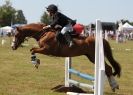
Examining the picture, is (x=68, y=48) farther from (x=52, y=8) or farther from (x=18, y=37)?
(x=18, y=37)

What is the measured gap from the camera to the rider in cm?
1216

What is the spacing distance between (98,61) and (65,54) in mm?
4739

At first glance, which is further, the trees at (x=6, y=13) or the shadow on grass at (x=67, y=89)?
the trees at (x=6, y=13)

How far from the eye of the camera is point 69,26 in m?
12.4

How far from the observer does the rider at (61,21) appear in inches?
479

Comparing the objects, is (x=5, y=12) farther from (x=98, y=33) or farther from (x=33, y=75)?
(x=98, y=33)

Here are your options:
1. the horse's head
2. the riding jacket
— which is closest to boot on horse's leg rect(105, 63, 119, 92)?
the riding jacket

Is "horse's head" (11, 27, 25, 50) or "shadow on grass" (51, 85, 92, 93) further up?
"horse's head" (11, 27, 25, 50)

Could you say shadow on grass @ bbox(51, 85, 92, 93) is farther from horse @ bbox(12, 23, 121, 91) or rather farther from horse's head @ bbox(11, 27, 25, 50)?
horse's head @ bbox(11, 27, 25, 50)

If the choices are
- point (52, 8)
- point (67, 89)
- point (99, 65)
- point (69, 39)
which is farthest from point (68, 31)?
point (99, 65)

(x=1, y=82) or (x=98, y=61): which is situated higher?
(x=98, y=61)

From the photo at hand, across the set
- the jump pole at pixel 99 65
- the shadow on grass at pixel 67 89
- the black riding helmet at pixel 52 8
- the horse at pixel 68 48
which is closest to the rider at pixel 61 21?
the black riding helmet at pixel 52 8

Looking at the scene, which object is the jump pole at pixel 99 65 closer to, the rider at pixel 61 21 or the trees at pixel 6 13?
the rider at pixel 61 21

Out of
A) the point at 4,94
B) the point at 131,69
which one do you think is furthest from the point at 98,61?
the point at 131,69
